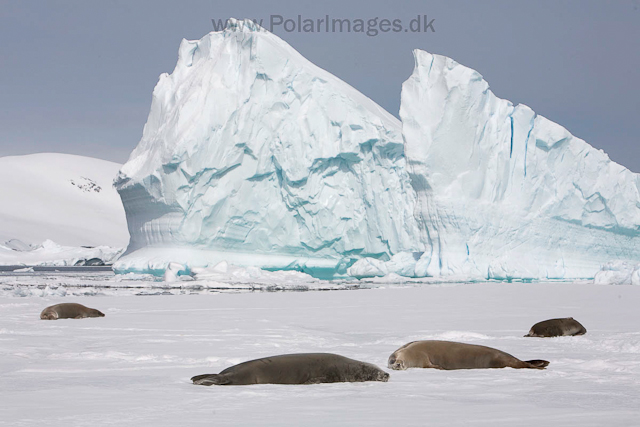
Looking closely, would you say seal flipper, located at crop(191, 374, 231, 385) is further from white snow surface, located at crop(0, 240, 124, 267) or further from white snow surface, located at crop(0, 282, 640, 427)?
white snow surface, located at crop(0, 240, 124, 267)

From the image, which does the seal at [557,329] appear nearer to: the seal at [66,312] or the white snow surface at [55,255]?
the seal at [66,312]

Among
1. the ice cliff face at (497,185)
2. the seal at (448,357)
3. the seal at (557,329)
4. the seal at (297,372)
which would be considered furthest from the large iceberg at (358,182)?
the seal at (297,372)

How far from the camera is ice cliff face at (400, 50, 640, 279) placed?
85.0 ft

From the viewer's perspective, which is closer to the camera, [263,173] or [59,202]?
[263,173]

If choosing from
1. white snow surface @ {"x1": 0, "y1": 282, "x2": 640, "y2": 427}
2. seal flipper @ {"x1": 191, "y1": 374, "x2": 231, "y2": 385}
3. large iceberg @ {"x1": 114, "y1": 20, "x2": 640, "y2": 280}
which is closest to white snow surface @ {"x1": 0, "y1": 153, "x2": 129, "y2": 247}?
large iceberg @ {"x1": 114, "y1": 20, "x2": 640, "y2": 280}

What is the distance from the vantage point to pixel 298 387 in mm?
3523

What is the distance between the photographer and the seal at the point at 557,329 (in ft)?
20.9

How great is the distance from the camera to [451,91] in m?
26.1

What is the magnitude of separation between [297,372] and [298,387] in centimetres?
15

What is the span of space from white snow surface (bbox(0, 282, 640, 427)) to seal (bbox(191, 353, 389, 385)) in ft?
0.33

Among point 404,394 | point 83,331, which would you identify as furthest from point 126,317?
point 404,394

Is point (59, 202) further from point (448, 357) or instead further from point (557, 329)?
point (448, 357)

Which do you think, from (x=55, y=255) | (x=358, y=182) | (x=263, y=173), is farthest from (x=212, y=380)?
(x=55, y=255)

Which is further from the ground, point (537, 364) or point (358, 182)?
point (358, 182)
